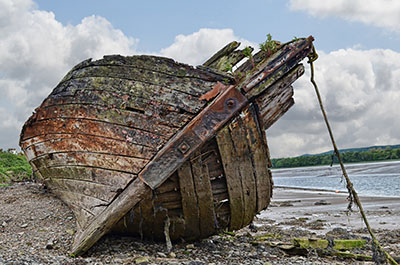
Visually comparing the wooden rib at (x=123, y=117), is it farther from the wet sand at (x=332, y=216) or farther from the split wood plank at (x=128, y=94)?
the wet sand at (x=332, y=216)

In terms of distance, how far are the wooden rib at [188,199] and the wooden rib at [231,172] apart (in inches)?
16.7

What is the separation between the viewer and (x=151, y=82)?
470 centimetres

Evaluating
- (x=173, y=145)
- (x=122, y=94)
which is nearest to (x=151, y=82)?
(x=122, y=94)

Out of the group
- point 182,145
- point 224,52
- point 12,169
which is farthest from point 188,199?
point 12,169

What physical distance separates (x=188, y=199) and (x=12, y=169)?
567 inches

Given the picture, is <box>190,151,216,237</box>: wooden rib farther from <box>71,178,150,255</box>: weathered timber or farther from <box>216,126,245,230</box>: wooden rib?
<box>71,178,150,255</box>: weathered timber

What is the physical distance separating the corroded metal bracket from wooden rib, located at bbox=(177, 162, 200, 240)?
21cm

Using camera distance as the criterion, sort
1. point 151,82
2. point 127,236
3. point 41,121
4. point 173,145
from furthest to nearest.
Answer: point 41,121, point 127,236, point 151,82, point 173,145

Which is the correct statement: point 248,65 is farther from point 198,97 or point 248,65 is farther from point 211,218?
point 211,218

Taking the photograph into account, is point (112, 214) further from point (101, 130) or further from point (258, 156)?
point (258, 156)

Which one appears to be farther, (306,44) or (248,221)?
(248,221)

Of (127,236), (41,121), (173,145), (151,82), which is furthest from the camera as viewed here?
(41,121)

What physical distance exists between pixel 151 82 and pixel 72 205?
6.43 feet

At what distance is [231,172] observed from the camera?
15.5ft
